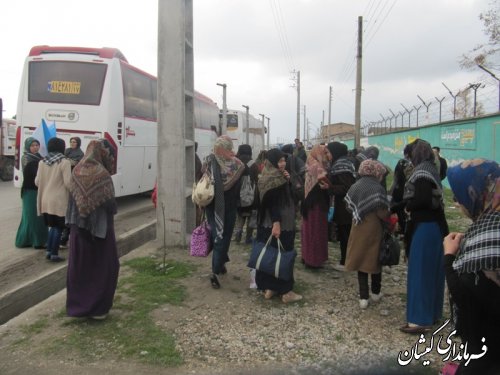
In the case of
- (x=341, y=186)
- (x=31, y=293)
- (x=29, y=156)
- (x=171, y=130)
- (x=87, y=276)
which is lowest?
(x=31, y=293)

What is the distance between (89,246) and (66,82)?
731 centimetres

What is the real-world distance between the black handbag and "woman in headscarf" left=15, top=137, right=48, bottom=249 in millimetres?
5269

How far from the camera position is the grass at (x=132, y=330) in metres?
3.72

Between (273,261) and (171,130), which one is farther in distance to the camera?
(171,130)

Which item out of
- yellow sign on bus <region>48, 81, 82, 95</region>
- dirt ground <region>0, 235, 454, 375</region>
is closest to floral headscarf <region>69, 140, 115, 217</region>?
dirt ground <region>0, 235, 454, 375</region>

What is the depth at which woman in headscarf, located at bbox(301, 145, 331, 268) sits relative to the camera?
238 inches

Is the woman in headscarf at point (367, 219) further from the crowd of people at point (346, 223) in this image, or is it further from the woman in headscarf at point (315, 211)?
the woman in headscarf at point (315, 211)

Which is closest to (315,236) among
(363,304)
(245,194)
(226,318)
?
(245,194)

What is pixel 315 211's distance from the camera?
606 centimetres

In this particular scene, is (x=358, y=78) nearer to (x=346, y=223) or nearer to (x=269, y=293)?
(x=346, y=223)

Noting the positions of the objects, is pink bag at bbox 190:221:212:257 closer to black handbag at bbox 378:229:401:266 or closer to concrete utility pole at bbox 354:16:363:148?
black handbag at bbox 378:229:401:266

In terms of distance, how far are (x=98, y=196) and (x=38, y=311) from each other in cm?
141

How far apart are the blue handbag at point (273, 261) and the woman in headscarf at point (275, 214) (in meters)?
0.17

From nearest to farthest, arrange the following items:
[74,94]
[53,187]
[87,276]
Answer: [87,276] → [53,187] → [74,94]
